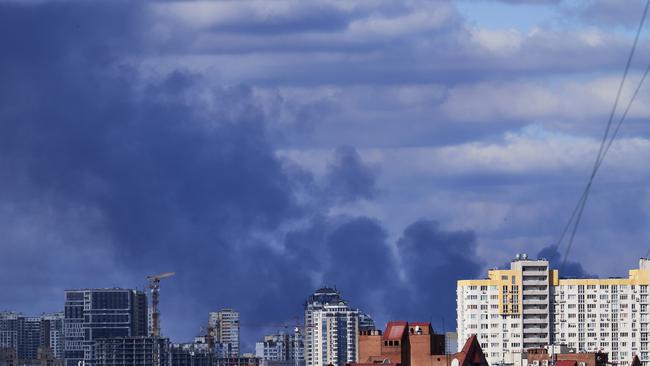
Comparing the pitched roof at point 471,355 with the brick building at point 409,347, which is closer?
the pitched roof at point 471,355

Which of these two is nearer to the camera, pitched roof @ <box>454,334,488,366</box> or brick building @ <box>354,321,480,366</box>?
pitched roof @ <box>454,334,488,366</box>

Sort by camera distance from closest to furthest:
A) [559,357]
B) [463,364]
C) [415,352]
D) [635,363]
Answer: [463,364]
[415,352]
[635,363]
[559,357]

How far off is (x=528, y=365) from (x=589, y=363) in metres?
18.9

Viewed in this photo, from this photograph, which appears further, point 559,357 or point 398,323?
point 559,357

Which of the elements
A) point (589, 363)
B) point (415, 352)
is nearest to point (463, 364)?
point (415, 352)

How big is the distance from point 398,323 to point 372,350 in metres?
4.25

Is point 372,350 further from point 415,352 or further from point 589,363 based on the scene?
point 589,363

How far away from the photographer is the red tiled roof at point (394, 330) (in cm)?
14700

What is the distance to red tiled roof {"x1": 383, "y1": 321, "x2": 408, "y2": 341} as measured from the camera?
482ft

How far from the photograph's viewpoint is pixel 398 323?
149m

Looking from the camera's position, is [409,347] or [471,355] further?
[409,347]

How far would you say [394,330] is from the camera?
148 m

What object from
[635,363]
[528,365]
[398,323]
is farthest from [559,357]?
[398,323]

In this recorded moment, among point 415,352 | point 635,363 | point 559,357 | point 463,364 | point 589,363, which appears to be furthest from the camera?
point 559,357
